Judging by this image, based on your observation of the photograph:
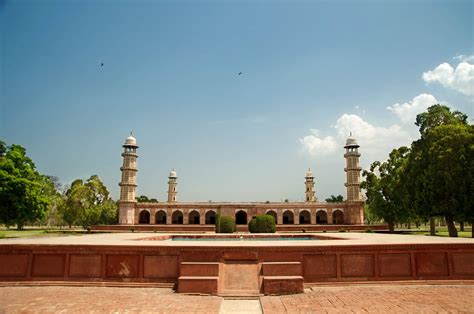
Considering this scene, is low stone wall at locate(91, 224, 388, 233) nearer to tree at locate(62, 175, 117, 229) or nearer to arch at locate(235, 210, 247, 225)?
tree at locate(62, 175, 117, 229)

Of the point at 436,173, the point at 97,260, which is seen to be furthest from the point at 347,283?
the point at 436,173

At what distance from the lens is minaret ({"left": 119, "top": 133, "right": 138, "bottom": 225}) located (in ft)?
134

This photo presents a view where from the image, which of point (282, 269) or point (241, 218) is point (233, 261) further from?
point (241, 218)

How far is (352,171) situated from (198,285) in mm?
36855

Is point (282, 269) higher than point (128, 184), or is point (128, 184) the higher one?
point (128, 184)

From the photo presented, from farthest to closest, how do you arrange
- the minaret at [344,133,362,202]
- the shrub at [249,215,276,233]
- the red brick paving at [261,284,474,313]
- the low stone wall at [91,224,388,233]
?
the minaret at [344,133,362,202]
the low stone wall at [91,224,388,233]
the shrub at [249,215,276,233]
the red brick paving at [261,284,474,313]

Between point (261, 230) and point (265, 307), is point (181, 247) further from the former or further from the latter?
point (261, 230)

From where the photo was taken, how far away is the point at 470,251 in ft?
25.6

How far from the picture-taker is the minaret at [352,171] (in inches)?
1597

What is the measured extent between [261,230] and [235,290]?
16.9m

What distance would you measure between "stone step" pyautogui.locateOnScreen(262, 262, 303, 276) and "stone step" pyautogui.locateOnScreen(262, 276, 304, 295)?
0.84 feet

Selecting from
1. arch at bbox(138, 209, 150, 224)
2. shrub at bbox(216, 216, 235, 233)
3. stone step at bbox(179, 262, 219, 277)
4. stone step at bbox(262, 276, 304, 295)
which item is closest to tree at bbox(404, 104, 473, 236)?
shrub at bbox(216, 216, 235, 233)

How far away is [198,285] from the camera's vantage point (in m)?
6.84

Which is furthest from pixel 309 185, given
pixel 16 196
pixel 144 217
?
pixel 16 196
